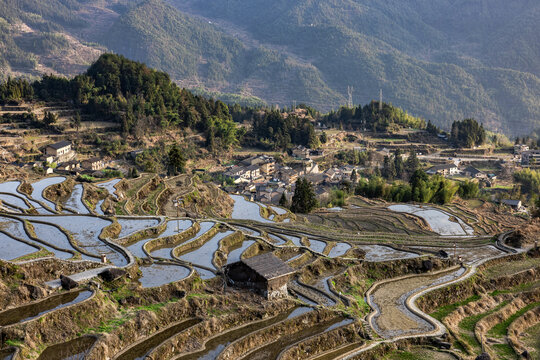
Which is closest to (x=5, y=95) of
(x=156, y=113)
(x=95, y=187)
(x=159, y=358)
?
(x=156, y=113)

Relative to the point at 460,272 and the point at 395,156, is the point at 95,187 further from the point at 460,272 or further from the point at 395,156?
the point at 395,156

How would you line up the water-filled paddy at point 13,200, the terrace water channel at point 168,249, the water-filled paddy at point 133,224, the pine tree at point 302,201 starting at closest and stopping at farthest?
the terrace water channel at point 168,249 < the water-filled paddy at point 133,224 < the water-filled paddy at point 13,200 < the pine tree at point 302,201

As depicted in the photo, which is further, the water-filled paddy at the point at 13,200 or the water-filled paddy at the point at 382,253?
the water-filled paddy at the point at 13,200

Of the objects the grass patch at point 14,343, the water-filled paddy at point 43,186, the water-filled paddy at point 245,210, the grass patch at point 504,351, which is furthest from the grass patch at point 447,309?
the water-filled paddy at point 43,186

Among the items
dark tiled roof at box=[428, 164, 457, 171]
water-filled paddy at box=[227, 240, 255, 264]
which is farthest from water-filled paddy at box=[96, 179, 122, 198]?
dark tiled roof at box=[428, 164, 457, 171]

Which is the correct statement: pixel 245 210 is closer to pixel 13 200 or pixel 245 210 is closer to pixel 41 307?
pixel 13 200

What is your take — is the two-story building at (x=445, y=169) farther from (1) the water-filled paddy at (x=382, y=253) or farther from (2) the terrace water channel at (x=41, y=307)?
(2) the terrace water channel at (x=41, y=307)
